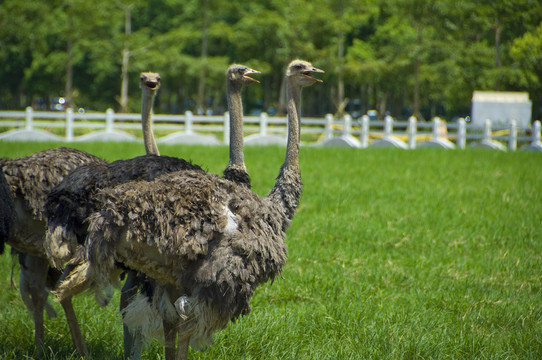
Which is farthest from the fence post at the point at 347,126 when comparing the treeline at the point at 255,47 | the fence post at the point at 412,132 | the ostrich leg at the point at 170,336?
the ostrich leg at the point at 170,336

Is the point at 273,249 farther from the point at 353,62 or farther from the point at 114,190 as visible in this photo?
the point at 353,62

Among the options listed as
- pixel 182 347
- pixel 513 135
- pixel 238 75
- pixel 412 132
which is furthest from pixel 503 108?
pixel 182 347

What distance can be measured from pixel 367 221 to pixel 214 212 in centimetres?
448

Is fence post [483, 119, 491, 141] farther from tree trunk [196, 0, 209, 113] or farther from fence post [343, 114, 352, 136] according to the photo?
tree trunk [196, 0, 209, 113]

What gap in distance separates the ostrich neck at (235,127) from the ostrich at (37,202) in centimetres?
93

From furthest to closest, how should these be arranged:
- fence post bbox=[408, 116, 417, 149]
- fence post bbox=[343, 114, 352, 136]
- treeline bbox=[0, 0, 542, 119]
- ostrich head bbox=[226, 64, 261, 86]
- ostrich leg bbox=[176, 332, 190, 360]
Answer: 1. treeline bbox=[0, 0, 542, 119]
2. fence post bbox=[343, 114, 352, 136]
3. fence post bbox=[408, 116, 417, 149]
4. ostrich head bbox=[226, 64, 261, 86]
5. ostrich leg bbox=[176, 332, 190, 360]

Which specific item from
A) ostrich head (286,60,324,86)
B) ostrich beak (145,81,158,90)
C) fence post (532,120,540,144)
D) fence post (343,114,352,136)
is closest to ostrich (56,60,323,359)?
ostrich head (286,60,324,86)

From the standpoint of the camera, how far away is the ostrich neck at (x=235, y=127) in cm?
397

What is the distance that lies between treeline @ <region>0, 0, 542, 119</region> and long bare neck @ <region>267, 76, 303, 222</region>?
70.0 feet

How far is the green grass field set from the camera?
13.5ft

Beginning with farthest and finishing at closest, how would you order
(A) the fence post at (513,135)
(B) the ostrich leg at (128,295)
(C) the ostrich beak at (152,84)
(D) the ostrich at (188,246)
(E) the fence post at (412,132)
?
(E) the fence post at (412,132) < (A) the fence post at (513,135) < (C) the ostrich beak at (152,84) < (B) the ostrich leg at (128,295) < (D) the ostrich at (188,246)

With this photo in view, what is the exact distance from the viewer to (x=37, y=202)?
13.1 feet

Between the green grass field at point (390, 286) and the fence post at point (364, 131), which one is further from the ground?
the fence post at point (364, 131)

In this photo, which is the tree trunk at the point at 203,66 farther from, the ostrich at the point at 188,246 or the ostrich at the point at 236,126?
the ostrich at the point at 188,246
